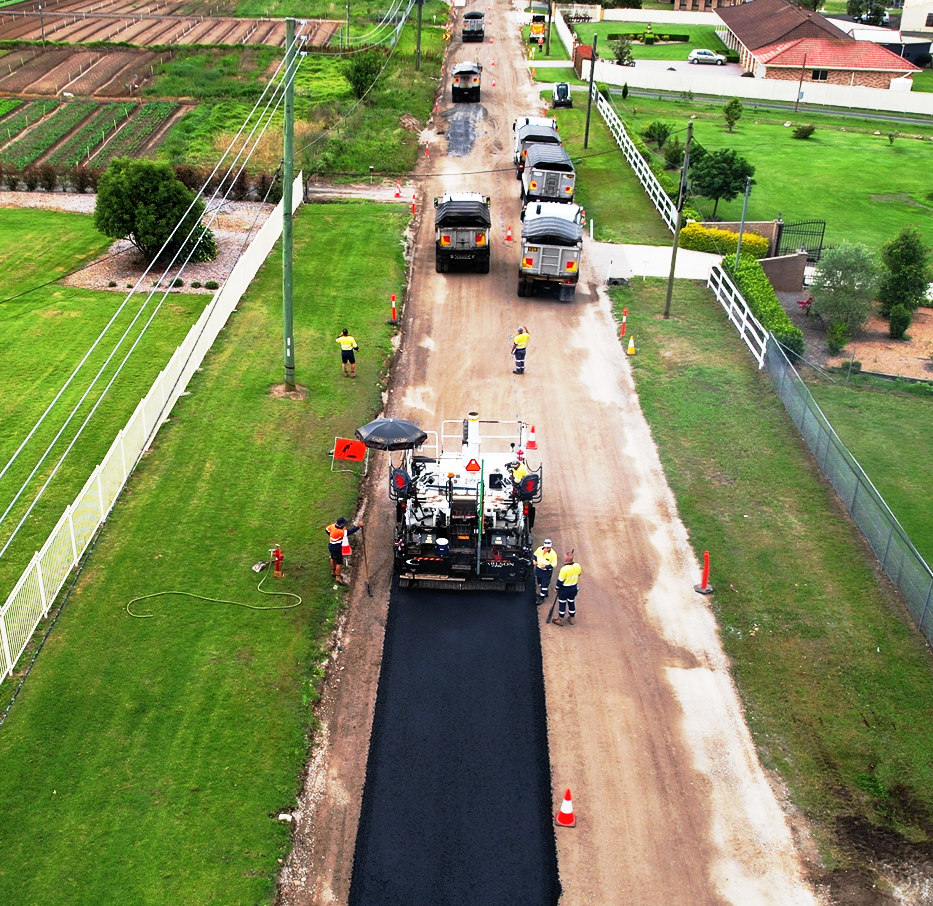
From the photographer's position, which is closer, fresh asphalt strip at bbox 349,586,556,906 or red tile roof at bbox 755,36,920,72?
fresh asphalt strip at bbox 349,586,556,906

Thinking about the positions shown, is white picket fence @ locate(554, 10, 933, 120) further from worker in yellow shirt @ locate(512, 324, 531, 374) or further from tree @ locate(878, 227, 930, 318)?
worker in yellow shirt @ locate(512, 324, 531, 374)

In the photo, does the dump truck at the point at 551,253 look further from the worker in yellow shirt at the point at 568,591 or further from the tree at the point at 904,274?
the worker in yellow shirt at the point at 568,591

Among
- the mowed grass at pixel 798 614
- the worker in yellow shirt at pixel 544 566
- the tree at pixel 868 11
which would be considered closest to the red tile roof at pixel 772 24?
the tree at pixel 868 11

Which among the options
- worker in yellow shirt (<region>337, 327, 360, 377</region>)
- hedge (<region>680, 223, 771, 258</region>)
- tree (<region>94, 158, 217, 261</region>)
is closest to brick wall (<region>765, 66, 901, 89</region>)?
hedge (<region>680, 223, 771, 258</region>)

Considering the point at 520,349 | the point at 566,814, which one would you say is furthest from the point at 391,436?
the point at 520,349

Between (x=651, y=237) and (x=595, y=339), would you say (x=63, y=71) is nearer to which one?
(x=651, y=237)

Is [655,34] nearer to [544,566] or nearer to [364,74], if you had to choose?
[364,74]

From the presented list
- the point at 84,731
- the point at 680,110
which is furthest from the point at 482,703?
the point at 680,110
